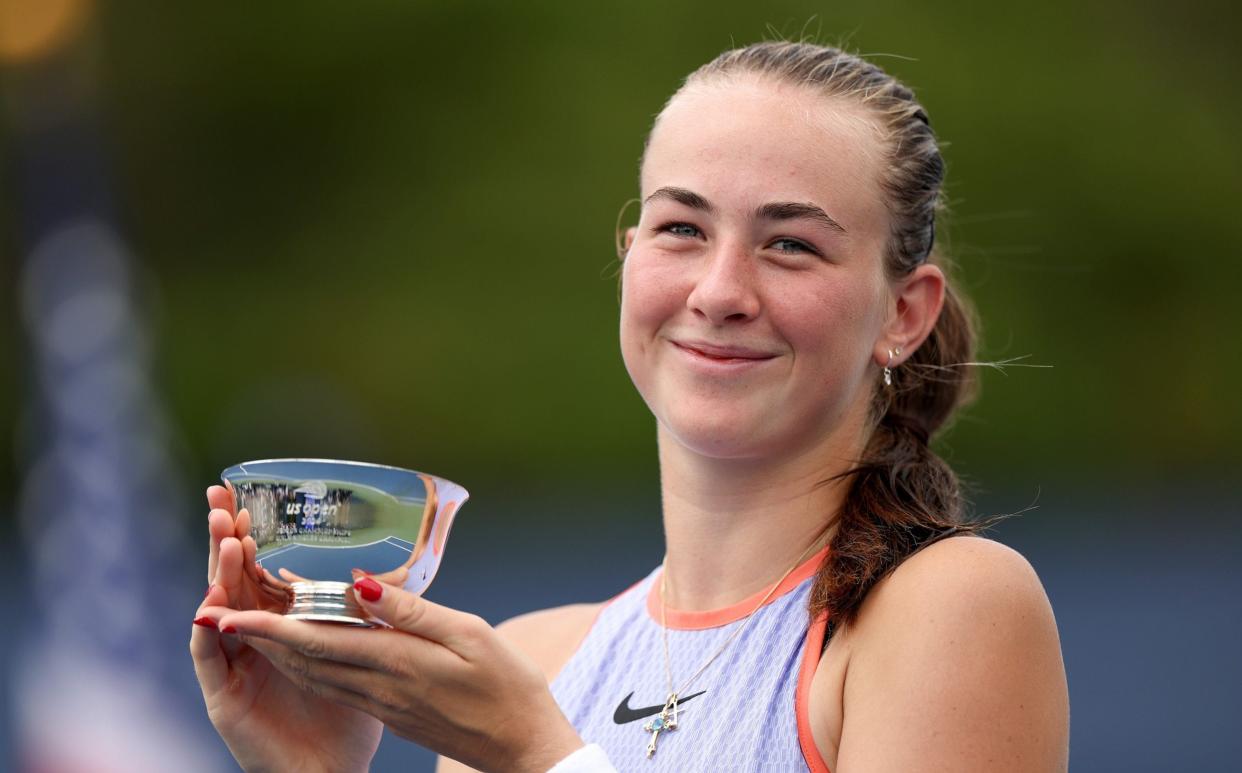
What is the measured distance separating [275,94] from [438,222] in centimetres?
210

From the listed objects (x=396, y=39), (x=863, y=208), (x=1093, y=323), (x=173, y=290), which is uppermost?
(x=396, y=39)

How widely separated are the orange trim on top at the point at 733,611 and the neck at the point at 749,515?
0.05 ft

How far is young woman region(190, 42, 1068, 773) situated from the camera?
1950mm

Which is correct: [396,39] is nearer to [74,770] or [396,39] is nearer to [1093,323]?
[1093,323]

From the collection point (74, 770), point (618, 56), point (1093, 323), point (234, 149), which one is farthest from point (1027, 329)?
point (74, 770)

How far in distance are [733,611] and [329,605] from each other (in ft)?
2.34

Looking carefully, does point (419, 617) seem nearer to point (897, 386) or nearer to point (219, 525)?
point (219, 525)

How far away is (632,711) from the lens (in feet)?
7.79

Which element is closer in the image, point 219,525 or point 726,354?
point 219,525

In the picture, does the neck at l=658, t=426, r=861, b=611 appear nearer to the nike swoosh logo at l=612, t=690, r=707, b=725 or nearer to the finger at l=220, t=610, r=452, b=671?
the nike swoosh logo at l=612, t=690, r=707, b=725

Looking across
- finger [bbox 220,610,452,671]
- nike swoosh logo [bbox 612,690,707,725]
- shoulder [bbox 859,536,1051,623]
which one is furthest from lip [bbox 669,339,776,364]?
finger [bbox 220,610,452,671]

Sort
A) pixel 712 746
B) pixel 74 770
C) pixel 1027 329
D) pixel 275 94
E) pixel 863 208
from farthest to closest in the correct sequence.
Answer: pixel 275 94, pixel 1027 329, pixel 74 770, pixel 863 208, pixel 712 746

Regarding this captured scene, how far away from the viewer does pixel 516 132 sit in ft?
44.7

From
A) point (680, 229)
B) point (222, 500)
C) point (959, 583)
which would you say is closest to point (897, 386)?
point (680, 229)
